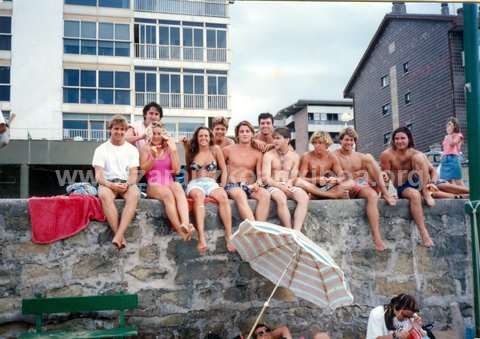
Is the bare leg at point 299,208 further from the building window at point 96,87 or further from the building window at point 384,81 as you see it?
the building window at point 384,81

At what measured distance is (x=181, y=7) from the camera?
21797 millimetres

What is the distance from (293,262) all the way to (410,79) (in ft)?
70.7

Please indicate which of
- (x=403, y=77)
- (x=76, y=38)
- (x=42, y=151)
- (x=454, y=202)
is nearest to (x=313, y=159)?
(x=454, y=202)

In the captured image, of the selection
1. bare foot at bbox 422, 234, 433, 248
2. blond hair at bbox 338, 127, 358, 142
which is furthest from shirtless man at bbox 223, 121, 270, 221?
bare foot at bbox 422, 234, 433, 248

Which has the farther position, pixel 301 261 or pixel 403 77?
pixel 403 77

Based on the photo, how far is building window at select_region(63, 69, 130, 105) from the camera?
20.7 metres

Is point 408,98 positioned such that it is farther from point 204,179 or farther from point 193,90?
point 204,179

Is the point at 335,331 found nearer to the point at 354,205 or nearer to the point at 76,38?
the point at 354,205

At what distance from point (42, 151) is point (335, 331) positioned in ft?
52.3

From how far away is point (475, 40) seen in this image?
4.55m

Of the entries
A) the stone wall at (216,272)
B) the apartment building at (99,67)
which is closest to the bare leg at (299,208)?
the stone wall at (216,272)

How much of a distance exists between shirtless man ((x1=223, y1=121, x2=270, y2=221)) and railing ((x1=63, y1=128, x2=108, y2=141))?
15607 mm

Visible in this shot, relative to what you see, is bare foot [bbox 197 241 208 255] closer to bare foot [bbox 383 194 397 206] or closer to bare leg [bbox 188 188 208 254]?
bare leg [bbox 188 188 208 254]

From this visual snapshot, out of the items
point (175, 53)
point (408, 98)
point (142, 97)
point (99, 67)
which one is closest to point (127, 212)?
point (142, 97)
